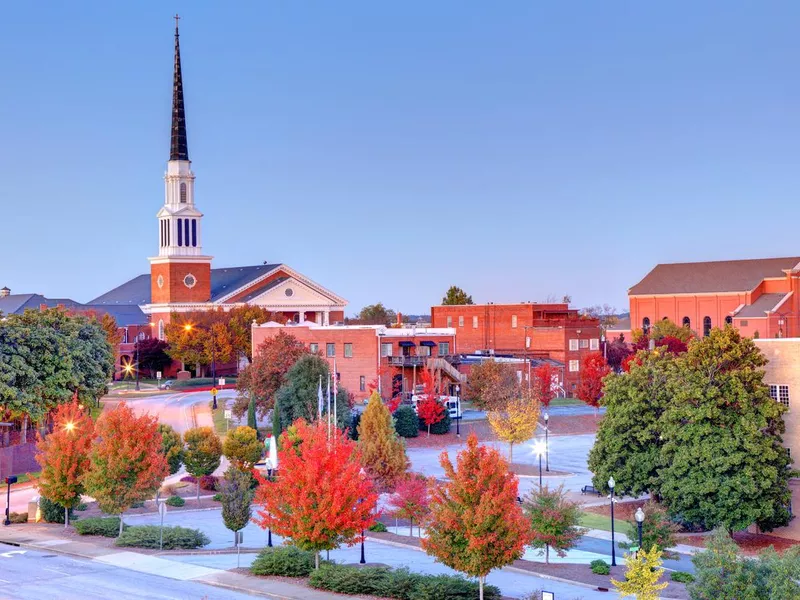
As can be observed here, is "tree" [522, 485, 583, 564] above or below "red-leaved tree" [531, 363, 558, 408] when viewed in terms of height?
below

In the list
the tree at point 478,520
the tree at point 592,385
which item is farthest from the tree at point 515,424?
the tree at point 478,520

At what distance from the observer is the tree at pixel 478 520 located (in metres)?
31.6

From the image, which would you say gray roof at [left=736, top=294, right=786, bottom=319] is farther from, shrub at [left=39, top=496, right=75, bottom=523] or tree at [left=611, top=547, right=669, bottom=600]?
tree at [left=611, top=547, right=669, bottom=600]

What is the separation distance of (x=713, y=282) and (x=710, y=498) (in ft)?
320

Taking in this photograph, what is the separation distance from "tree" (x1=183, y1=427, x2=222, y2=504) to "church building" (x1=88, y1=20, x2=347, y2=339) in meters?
61.1

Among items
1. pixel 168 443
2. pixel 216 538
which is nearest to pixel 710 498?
pixel 216 538

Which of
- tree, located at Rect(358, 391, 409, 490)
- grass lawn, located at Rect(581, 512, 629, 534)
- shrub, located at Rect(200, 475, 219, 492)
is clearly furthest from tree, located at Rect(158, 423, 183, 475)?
grass lawn, located at Rect(581, 512, 629, 534)

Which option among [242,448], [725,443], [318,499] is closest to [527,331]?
[242,448]

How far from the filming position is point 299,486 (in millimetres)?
35469

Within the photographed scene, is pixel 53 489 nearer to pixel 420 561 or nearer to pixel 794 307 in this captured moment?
pixel 420 561

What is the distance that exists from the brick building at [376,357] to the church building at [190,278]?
108ft

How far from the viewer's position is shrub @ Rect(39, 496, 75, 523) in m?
47.7

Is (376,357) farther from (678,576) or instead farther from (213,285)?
(678,576)

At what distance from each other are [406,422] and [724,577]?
138 ft
